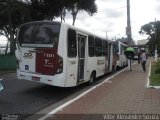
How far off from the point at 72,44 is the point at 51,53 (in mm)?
1126

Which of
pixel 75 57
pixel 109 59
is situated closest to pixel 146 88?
pixel 75 57

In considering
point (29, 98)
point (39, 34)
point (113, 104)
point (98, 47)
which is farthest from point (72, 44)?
point (98, 47)

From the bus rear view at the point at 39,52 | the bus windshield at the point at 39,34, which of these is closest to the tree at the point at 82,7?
the bus windshield at the point at 39,34

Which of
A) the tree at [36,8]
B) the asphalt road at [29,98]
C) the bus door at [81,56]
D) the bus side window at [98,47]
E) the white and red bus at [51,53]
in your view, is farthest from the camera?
the tree at [36,8]

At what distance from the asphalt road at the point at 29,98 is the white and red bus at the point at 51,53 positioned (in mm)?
621

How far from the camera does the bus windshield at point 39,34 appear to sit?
12891 mm

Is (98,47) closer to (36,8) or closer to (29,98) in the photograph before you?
(29,98)

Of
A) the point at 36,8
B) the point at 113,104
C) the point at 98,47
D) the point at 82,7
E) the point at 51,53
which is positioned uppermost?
the point at 82,7

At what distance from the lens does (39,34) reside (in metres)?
13.3

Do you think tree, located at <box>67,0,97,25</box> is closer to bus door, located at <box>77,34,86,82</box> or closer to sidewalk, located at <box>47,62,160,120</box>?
bus door, located at <box>77,34,86,82</box>

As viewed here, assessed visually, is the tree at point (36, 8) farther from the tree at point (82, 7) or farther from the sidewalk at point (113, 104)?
the sidewalk at point (113, 104)

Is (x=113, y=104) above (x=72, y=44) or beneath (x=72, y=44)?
beneath

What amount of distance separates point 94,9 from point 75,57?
2812cm

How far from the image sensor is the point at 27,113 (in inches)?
392
